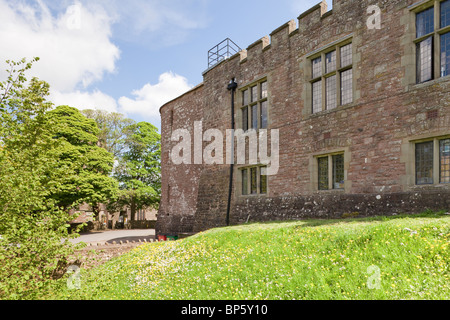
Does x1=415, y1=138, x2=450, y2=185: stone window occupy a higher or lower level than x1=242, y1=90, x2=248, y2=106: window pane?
lower

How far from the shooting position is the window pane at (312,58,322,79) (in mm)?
11945

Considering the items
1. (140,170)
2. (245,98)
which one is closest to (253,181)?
(245,98)

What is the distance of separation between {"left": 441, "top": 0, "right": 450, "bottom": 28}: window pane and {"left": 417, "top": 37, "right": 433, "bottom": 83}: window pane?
473 mm

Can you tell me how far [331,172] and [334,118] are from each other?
6.59ft

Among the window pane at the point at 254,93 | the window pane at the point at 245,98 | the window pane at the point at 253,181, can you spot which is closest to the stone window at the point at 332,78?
the window pane at the point at 254,93

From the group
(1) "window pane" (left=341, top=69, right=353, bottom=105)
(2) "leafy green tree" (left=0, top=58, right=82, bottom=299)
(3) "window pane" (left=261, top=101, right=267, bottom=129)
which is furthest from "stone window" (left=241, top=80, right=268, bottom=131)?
(2) "leafy green tree" (left=0, top=58, right=82, bottom=299)

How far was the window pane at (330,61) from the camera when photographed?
37.6 feet

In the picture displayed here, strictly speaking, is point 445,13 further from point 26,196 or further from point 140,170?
point 140,170

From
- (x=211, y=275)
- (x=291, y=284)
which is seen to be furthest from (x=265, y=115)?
(x=291, y=284)

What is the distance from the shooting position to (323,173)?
38.2 ft

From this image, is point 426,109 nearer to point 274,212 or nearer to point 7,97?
point 274,212

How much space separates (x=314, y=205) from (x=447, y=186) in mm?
4304

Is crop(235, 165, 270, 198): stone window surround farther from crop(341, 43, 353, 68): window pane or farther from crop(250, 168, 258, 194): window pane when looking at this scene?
crop(341, 43, 353, 68): window pane

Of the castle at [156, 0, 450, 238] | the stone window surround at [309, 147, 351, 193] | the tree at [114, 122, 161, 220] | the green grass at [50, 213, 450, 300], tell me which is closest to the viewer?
the green grass at [50, 213, 450, 300]
